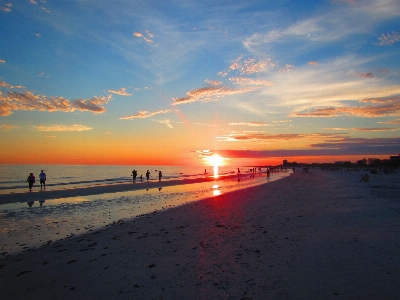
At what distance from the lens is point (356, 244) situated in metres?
8.80

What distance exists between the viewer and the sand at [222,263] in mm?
6047

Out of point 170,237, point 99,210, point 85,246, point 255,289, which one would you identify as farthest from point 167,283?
point 99,210

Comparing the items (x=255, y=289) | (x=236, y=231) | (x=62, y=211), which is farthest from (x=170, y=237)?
(x=62, y=211)

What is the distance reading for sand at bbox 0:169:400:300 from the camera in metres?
6.05

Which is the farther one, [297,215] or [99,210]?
[99,210]

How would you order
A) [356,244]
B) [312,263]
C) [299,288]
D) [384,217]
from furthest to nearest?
[384,217] → [356,244] → [312,263] → [299,288]

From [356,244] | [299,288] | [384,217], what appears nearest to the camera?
[299,288]

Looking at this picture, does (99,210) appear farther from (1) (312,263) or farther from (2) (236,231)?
(1) (312,263)

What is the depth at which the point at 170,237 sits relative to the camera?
11.1m

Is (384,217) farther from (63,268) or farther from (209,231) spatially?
(63,268)

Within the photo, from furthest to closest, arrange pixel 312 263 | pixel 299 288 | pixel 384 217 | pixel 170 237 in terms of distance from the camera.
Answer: pixel 384 217, pixel 170 237, pixel 312 263, pixel 299 288

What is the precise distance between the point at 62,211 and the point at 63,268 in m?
13.2

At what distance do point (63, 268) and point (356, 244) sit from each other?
9.52 metres

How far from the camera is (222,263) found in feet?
25.1
